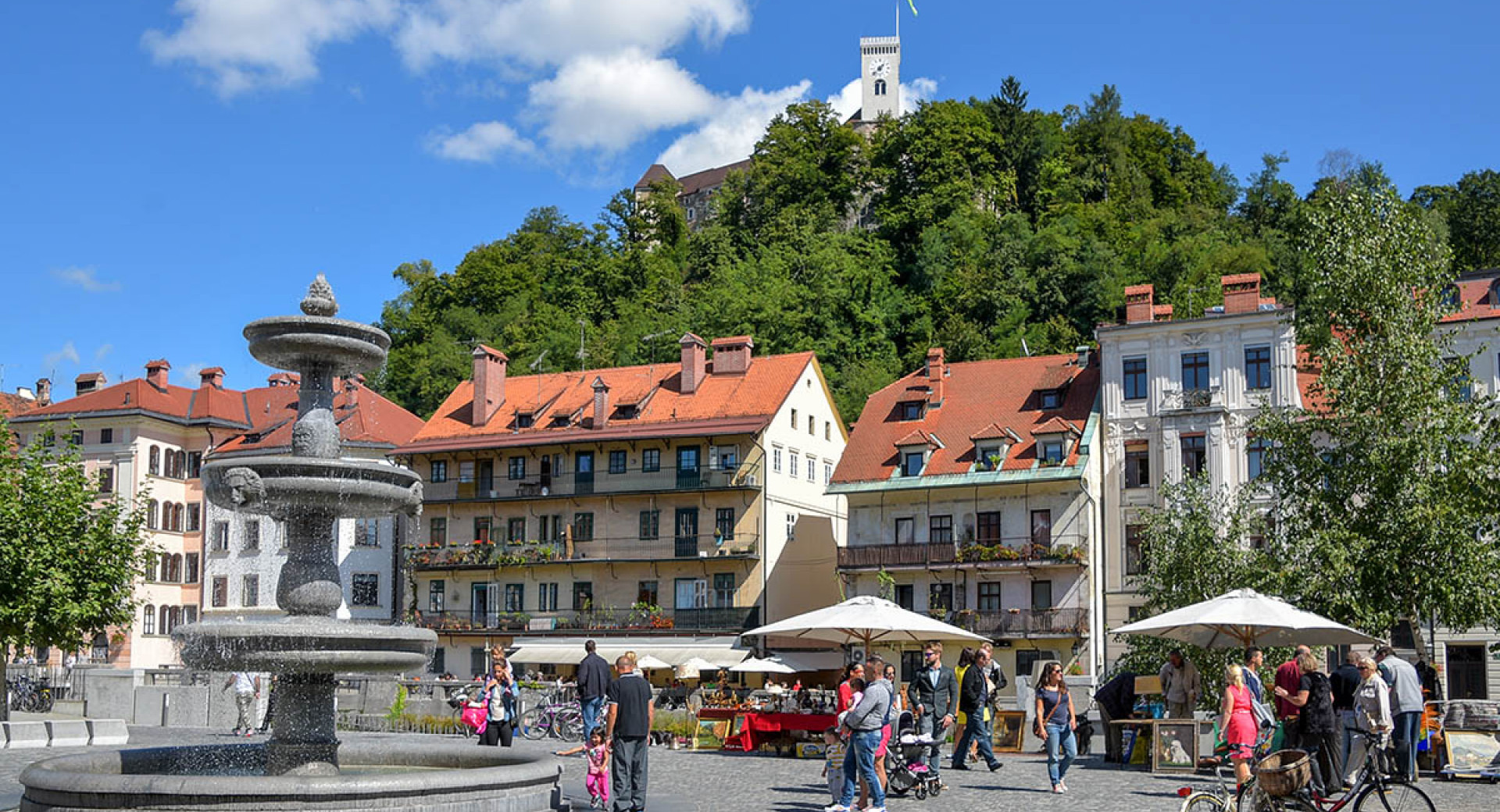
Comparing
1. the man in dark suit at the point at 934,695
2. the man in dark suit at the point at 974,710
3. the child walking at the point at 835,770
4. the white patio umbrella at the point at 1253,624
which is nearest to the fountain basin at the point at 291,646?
the child walking at the point at 835,770

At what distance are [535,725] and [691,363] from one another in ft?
87.9

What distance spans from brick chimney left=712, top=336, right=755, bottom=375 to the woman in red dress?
42953mm

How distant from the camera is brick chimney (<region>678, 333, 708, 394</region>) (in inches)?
2285

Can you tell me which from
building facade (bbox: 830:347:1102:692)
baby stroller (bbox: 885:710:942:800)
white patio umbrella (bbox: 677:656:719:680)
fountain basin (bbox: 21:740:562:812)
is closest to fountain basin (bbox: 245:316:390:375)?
fountain basin (bbox: 21:740:562:812)

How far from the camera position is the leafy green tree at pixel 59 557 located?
30.4 metres

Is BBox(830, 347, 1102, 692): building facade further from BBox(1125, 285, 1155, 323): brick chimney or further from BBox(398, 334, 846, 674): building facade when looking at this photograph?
BBox(398, 334, 846, 674): building facade

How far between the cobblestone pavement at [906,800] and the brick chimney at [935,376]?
28992 mm

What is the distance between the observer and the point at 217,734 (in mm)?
30953

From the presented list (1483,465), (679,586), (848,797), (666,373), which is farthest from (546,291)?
A: (848,797)

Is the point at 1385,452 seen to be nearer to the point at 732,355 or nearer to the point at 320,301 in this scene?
the point at 320,301

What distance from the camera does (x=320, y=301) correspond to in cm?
1570

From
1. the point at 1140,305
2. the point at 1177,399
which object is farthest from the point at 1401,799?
the point at 1140,305

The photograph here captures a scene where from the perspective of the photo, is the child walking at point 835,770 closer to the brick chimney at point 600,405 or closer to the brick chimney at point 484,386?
the brick chimney at point 600,405

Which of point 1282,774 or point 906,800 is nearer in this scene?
point 1282,774
